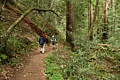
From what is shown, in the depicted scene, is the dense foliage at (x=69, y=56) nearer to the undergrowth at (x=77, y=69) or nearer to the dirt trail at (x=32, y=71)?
the undergrowth at (x=77, y=69)

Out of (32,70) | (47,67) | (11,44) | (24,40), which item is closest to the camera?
(32,70)

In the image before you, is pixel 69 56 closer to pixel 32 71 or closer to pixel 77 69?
pixel 77 69

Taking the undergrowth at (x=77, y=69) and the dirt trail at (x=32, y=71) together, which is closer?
the dirt trail at (x=32, y=71)

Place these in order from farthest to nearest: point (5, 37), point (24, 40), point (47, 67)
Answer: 1. point (24, 40)
2. point (47, 67)
3. point (5, 37)

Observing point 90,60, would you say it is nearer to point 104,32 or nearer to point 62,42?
point 62,42

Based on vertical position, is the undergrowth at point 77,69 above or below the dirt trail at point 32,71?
below

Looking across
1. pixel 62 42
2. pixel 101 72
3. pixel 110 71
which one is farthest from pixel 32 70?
pixel 62 42

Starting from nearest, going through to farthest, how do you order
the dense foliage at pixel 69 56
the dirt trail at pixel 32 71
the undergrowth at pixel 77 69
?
the dirt trail at pixel 32 71
the undergrowth at pixel 77 69
the dense foliage at pixel 69 56

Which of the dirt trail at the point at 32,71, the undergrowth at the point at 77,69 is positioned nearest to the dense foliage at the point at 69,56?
the undergrowth at the point at 77,69

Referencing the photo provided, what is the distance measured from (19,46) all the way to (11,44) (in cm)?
81

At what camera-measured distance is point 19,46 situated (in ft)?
35.1

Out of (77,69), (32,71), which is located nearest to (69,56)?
(77,69)

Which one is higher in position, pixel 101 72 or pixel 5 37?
pixel 5 37

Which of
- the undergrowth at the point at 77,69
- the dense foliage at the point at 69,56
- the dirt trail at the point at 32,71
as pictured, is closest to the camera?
the dirt trail at the point at 32,71
